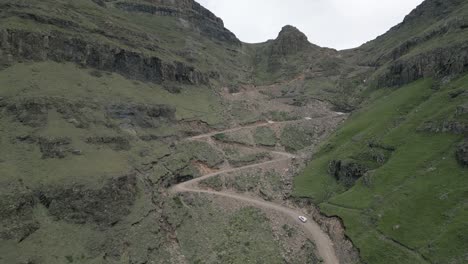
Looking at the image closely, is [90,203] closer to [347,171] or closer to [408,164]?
[347,171]

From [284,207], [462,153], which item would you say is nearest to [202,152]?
[284,207]

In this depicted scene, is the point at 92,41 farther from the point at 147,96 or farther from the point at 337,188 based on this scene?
the point at 337,188

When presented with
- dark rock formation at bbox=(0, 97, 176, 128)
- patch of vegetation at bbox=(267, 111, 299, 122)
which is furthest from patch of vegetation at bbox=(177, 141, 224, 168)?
patch of vegetation at bbox=(267, 111, 299, 122)

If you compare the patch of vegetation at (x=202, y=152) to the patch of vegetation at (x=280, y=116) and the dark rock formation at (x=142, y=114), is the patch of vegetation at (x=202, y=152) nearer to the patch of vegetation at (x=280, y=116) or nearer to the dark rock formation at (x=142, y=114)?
the dark rock formation at (x=142, y=114)

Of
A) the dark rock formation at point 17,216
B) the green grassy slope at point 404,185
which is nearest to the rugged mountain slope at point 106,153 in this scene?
the dark rock formation at point 17,216

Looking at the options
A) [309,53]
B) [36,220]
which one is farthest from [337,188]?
[309,53]

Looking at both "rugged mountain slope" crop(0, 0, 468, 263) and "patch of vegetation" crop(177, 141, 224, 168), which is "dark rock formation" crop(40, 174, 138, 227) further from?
"patch of vegetation" crop(177, 141, 224, 168)

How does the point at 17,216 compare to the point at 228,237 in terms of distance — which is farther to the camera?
the point at 228,237
